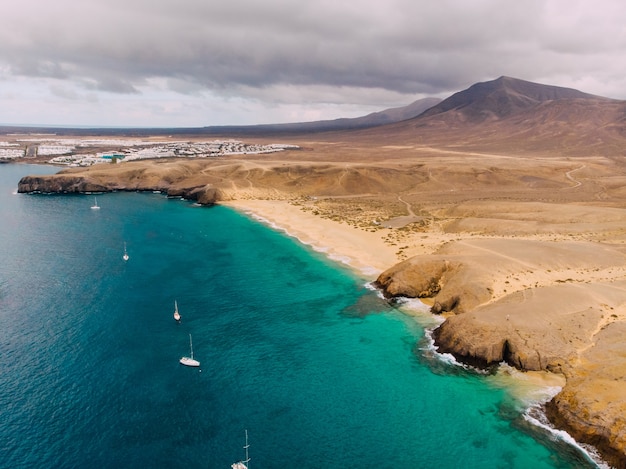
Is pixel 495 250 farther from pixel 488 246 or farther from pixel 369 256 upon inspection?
pixel 369 256

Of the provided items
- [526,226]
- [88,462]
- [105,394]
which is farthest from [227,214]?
[88,462]

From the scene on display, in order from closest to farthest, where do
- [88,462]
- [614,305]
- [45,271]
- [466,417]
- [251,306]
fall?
1. [88,462]
2. [466,417]
3. [614,305]
4. [251,306]
5. [45,271]

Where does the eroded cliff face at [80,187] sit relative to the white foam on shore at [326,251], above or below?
above

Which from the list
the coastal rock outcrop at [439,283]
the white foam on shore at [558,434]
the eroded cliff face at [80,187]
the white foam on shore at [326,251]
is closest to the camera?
the white foam on shore at [558,434]

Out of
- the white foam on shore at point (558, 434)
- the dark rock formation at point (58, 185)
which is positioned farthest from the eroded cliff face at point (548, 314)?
the dark rock formation at point (58, 185)

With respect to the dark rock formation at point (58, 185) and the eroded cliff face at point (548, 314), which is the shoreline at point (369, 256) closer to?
the eroded cliff face at point (548, 314)

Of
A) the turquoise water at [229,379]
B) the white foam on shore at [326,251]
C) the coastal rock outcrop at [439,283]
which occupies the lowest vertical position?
the turquoise water at [229,379]

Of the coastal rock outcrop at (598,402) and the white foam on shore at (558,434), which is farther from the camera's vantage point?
the coastal rock outcrop at (598,402)

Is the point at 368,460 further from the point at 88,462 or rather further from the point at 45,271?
the point at 45,271
